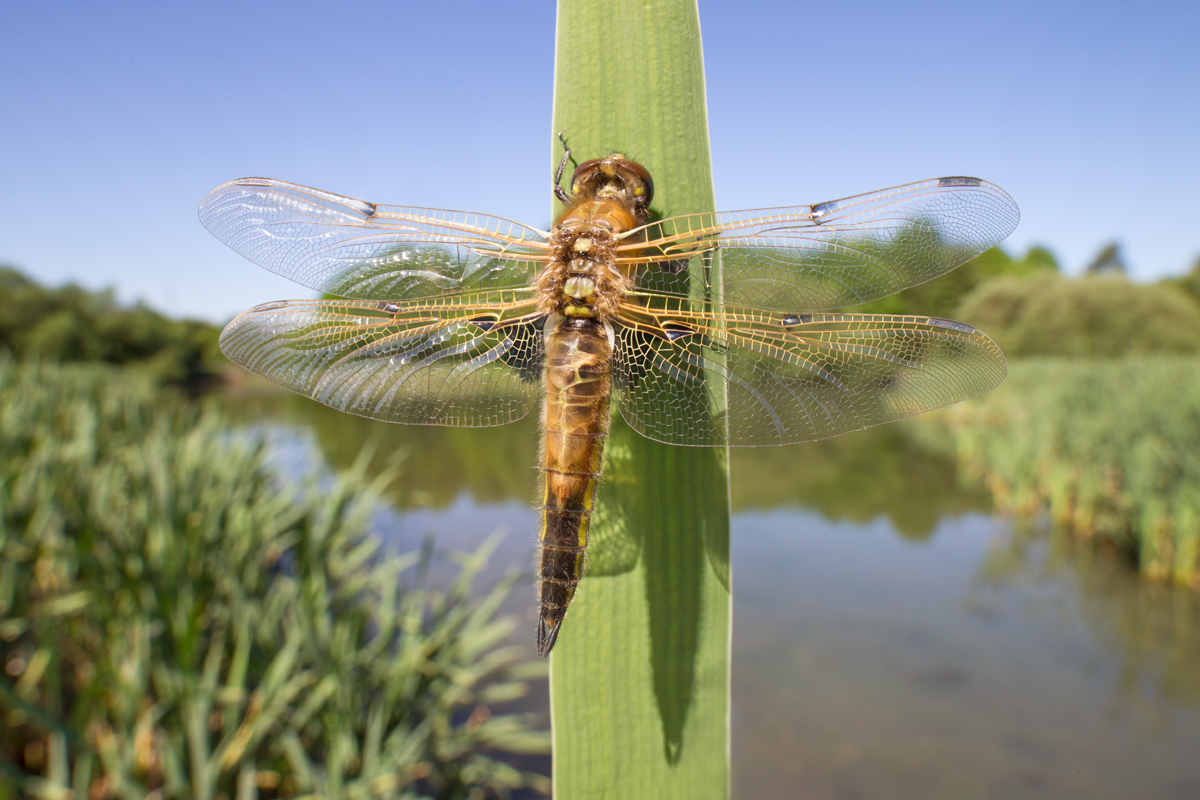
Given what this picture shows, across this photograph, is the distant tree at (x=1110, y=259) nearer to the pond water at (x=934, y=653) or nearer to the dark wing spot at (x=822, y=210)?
the pond water at (x=934, y=653)

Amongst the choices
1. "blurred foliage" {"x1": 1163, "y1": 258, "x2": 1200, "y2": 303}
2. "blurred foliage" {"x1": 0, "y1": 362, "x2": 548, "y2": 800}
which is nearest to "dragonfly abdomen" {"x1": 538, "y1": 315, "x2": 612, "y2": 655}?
"blurred foliage" {"x1": 0, "y1": 362, "x2": 548, "y2": 800}

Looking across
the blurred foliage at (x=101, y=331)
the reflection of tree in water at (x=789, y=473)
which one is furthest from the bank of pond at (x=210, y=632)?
the blurred foliage at (x=101, y=331)

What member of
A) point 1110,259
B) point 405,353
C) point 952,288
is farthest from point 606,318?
point 1110,259

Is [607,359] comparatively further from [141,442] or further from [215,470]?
[141,442]

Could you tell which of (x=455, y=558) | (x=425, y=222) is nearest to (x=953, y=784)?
(x=455, y=558)

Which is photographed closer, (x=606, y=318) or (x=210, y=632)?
(x=606, y=318)

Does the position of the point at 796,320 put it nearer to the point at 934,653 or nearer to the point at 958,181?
the point at 958,181
